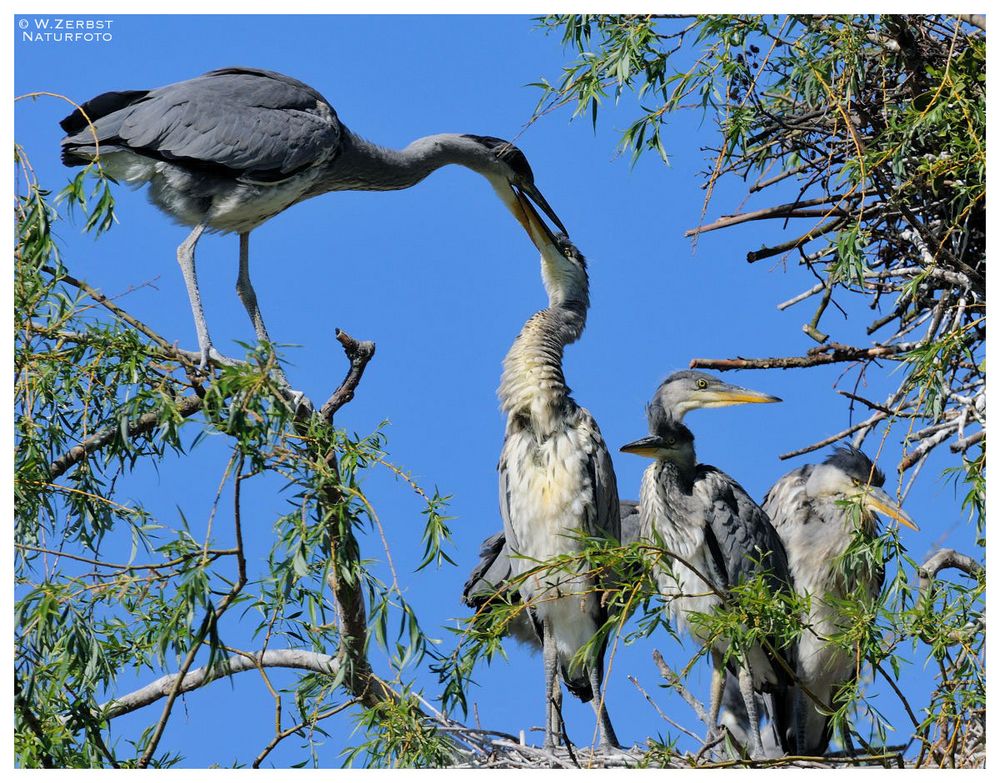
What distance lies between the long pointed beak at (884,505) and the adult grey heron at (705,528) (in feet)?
1.22

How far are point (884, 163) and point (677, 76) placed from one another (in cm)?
95

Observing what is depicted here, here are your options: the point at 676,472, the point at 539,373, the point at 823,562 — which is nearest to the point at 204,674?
the point at 539,373

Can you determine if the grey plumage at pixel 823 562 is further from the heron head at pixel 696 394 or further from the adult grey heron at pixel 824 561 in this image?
the heron head at pixel 696 394

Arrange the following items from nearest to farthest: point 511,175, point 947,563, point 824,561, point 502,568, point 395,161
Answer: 1. point 947,563
2. point 824,561
3. point 502,568
4. point 395,161
5. point 511,175

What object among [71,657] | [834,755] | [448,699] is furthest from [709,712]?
[71,657]

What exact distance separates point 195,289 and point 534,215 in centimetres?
178

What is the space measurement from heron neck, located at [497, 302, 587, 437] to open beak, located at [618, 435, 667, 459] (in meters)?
0.31

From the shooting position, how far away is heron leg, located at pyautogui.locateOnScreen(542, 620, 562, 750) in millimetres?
5453

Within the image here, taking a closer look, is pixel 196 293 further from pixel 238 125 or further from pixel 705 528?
pixel 705 528

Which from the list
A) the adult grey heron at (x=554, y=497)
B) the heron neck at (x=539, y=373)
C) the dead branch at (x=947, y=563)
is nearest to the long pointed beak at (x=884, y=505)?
the dead branch at (x=947, y=563)

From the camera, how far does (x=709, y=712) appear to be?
5746mm

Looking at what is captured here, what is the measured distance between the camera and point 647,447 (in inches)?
225
